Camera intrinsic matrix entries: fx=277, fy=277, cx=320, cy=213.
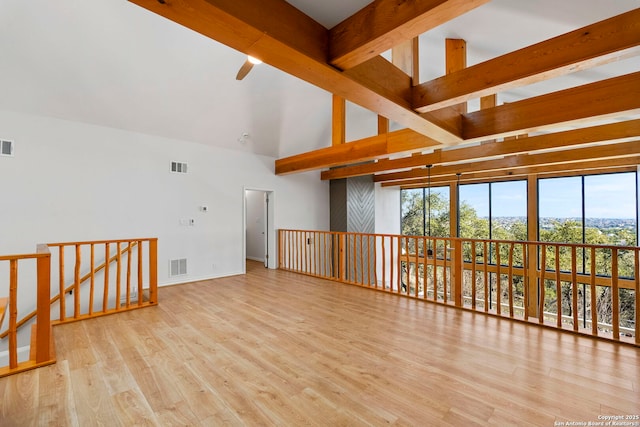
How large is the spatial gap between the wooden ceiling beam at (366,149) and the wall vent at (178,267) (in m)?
2.94

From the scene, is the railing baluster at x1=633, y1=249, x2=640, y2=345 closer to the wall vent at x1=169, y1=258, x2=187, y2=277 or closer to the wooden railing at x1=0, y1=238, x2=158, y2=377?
the wooden railing at x1=0, y1=238, x2=158, y2=377

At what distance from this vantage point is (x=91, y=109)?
412 cm

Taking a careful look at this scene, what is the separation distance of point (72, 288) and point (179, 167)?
98.4 inches

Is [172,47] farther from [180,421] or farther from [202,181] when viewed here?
[180,421]

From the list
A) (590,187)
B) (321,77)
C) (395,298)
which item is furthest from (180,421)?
(590,187)

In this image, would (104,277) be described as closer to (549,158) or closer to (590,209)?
(549,158)

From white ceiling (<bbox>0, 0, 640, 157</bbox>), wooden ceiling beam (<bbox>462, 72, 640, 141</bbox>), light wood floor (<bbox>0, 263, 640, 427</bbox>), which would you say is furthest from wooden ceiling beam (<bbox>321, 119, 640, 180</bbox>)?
light wood floor (<bbox>0, 263, 640, 427</bbox>)

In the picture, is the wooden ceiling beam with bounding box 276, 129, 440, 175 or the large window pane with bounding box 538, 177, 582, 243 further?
the large window pane with bounding box 538, 177, 582, 243

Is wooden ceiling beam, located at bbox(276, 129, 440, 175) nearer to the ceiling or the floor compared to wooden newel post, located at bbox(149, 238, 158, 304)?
nearer to the ceiling

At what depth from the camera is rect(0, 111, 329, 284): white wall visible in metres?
3.83

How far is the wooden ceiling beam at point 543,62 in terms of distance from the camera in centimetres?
177

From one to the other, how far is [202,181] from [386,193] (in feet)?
20.5

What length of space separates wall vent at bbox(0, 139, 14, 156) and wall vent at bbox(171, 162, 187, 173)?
79.5 inches

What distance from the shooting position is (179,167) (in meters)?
5.25
